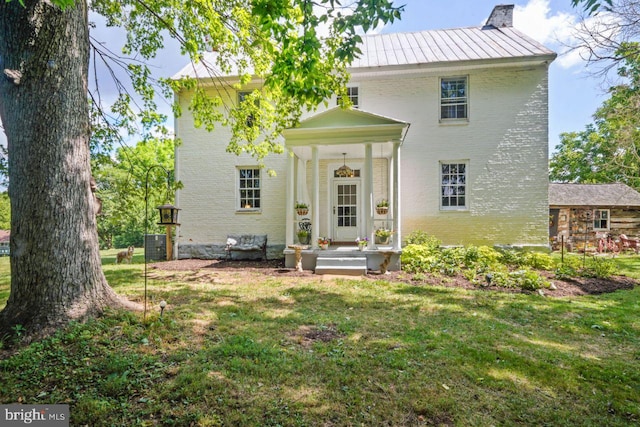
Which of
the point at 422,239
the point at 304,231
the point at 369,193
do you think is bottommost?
the point at 422,239

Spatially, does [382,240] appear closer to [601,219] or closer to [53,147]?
[53,147]

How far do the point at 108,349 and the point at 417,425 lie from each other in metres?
2.96

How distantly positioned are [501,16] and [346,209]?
1035 cm

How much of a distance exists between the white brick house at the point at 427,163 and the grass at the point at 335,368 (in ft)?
18.3

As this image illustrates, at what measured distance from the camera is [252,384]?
2604 mm

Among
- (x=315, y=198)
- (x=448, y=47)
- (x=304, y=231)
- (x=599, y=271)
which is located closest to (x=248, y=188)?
(x=304, y=231)

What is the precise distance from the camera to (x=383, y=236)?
868cm

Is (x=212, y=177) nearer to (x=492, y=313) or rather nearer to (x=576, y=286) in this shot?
(x=492, y=313)

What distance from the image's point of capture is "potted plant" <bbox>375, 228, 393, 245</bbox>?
28.1 ft

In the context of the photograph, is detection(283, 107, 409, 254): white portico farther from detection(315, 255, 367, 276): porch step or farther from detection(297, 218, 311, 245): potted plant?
detection(315, 255, 367, 276): porch step

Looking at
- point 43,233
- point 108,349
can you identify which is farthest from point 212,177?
point 108,349

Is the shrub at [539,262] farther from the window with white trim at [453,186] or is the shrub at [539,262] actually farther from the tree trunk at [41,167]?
the tree trunk at [41,167]

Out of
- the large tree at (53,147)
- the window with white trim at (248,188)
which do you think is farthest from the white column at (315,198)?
the large tree at (53,147)

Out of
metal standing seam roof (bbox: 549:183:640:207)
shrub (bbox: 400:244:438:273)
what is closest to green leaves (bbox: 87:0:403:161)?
shrub (bbox: 400:244:438:273)
